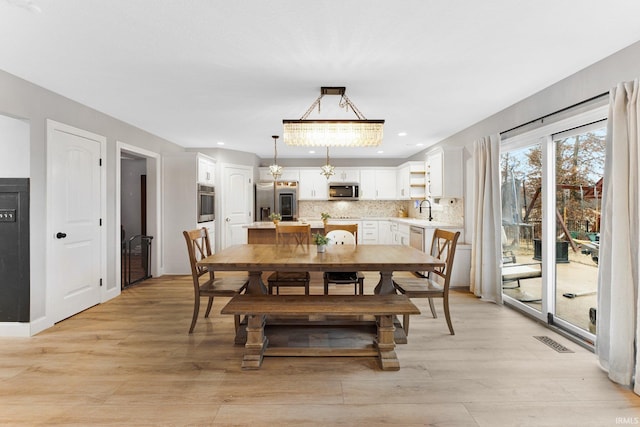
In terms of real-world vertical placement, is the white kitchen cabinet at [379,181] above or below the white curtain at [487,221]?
above

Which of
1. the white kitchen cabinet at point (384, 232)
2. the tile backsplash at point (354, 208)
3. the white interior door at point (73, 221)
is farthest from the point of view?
the tile backsplash at point (354, 208)

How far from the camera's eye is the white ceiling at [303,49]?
1946 mm

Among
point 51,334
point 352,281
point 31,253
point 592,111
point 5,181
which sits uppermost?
point 592,111

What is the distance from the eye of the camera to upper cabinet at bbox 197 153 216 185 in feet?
18.5

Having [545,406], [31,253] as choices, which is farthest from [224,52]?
[545,406]

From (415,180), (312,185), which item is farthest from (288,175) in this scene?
(415,180)

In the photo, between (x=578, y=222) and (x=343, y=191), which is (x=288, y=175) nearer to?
(x=343, y=191)

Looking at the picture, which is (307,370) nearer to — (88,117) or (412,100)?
(412,100)

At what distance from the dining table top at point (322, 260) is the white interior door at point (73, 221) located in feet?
5.95

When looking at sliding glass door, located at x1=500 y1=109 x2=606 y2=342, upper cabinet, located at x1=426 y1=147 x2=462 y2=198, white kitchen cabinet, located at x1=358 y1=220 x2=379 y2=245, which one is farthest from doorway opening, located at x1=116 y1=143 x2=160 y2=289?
sliding glass door, located at x1=500 y1=109 x2=606 y2=342

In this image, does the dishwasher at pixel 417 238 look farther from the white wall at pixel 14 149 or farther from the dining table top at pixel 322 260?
the white wall at pixel 14 149

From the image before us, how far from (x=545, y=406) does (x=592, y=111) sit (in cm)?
226

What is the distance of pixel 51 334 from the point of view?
307cm

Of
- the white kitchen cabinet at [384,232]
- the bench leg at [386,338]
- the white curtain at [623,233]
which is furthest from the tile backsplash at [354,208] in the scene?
the white curtain at [623,233]
